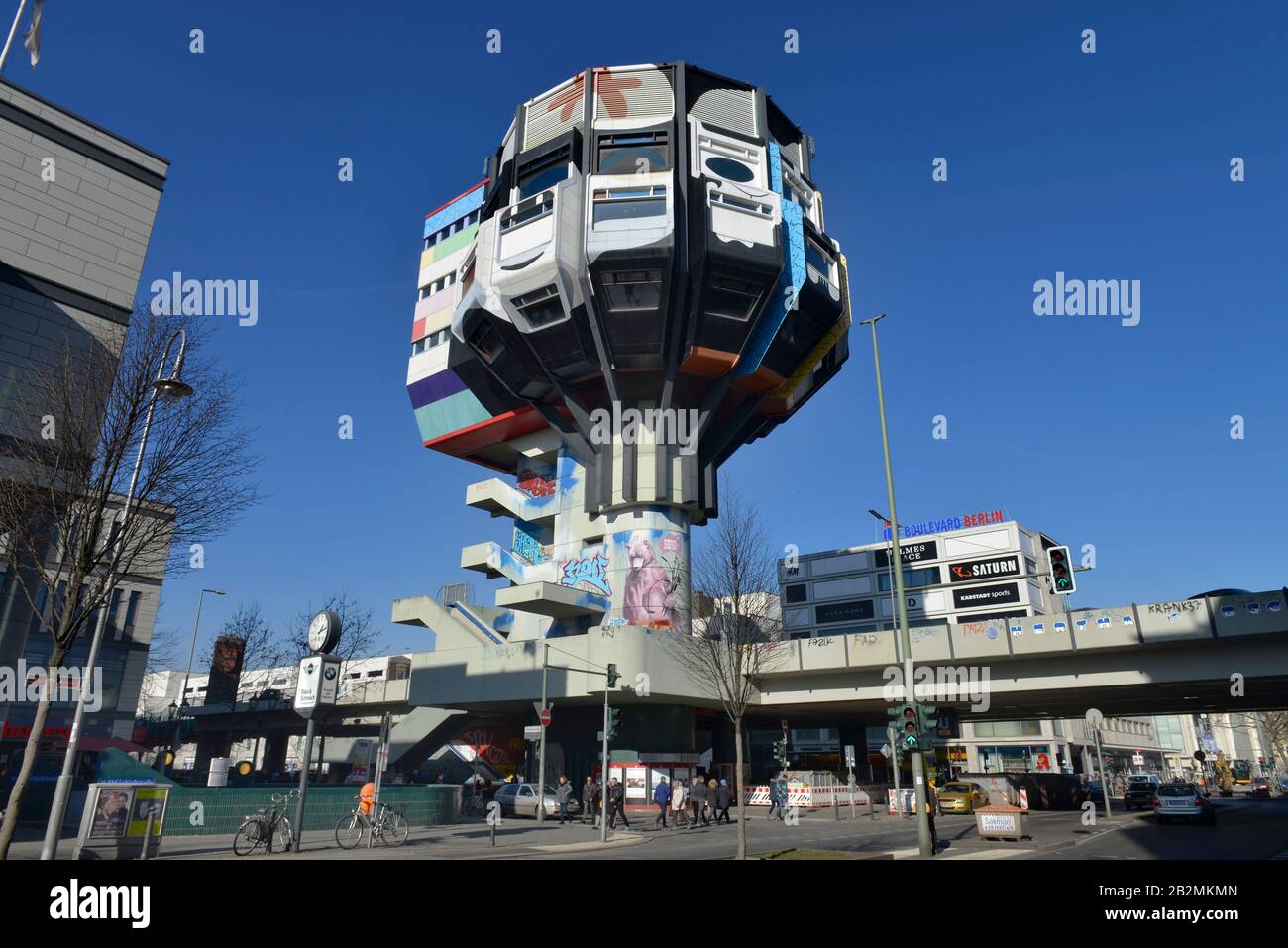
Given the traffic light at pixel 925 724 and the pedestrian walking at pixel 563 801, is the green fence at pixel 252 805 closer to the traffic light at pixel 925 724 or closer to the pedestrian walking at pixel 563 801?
the pedestrian walking at pixel 563 801

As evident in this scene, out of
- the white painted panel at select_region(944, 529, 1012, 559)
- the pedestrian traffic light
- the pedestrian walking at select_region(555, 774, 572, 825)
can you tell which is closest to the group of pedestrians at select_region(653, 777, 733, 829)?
the pedestrian walking at select_region(555, 774, 572, 825)

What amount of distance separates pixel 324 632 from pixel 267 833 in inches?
182

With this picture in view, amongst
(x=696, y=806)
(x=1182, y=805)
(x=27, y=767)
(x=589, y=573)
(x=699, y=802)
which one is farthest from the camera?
(x=589, y=573)

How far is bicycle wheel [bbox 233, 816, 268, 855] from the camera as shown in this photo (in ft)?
57.2

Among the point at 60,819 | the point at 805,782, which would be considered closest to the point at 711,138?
the point at 805,782

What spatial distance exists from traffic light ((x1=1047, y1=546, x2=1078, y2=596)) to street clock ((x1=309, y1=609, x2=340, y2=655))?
17036 millimetres

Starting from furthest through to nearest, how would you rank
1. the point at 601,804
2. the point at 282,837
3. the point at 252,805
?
1. the point at 601,804
2. the point at 252,805
3. the point at 282,837

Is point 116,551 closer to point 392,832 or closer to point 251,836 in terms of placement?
point 251,836

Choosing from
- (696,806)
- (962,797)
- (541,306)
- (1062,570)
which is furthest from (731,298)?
(1062,570)

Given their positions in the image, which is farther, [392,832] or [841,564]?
[841,564]

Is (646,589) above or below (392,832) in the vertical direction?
above

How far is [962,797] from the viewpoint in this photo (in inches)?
1348

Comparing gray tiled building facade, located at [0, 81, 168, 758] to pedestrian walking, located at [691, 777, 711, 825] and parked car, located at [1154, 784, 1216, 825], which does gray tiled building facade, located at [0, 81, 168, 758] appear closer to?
pedestrian walking, located at [691, 777, 711, 825]
